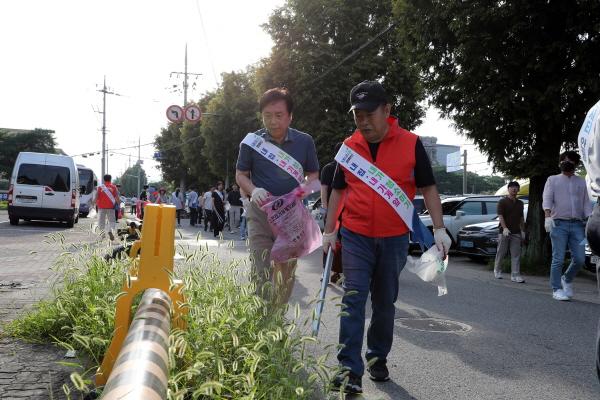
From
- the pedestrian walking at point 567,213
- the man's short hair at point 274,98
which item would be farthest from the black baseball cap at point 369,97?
the pedestrian walking at point 567,213

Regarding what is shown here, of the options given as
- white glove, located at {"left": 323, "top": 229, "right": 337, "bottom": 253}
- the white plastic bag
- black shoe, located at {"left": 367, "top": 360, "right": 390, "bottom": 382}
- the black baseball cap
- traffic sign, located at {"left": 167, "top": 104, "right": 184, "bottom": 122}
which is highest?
traffic sign, located at {"left": 167, "top": 104, "right": 184, "bottom": 122}

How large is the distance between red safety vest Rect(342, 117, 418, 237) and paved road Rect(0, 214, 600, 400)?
109cm

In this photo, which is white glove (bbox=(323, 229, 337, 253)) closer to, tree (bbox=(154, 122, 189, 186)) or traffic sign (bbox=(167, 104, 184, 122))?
traffic sign (bbox=(167, 104, 184, 122))

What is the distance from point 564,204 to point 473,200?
875cm

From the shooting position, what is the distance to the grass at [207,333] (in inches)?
111

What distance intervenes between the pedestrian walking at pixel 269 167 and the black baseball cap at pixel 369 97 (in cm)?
75

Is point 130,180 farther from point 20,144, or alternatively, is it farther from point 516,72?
point 516,72

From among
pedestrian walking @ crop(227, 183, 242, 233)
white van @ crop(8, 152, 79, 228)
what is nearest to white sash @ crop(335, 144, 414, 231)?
pedestrian walking @ crop(227, 183, 242, 233)

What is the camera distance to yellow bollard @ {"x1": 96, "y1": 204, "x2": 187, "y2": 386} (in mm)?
3619

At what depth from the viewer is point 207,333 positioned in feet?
11.3

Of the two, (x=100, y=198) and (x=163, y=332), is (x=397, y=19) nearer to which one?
(x=100, y=198)

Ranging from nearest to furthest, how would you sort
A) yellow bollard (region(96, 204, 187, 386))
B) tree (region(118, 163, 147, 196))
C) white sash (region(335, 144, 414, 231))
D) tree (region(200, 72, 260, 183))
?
1. yellow bollard (region(96, 204, 187, 386))
2. white sash (region(335, 144, 414, 231))
3. tree (region(200, 72, 260, 183))
4. tree (region(118, 163, 147, 196))

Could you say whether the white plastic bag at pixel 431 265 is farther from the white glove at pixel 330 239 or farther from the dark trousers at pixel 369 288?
the white glove at pixel 330 239

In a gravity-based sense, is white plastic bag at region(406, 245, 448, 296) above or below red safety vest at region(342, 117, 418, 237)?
below
